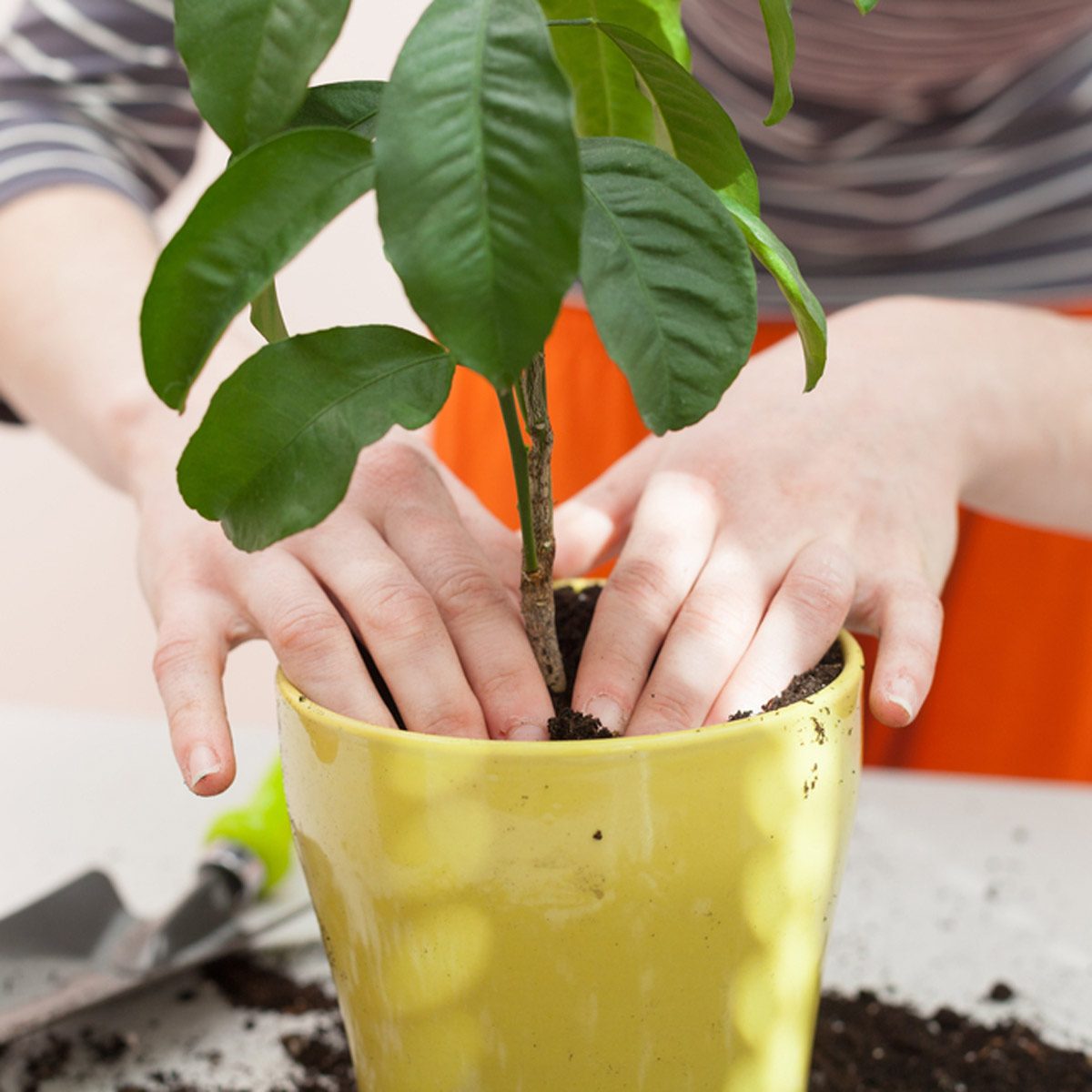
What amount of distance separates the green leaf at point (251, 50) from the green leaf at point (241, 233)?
0.01 m

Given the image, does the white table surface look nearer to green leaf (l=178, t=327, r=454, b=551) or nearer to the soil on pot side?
the soil on pot side

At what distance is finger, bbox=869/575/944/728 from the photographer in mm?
559

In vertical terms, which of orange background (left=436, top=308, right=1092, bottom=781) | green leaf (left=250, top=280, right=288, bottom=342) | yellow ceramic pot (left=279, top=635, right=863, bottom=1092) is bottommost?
orange background (left=436, top=308, right=1092, bottom=781)

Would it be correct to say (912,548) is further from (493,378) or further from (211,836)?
(211,836)

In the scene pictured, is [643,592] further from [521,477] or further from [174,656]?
[174,656]

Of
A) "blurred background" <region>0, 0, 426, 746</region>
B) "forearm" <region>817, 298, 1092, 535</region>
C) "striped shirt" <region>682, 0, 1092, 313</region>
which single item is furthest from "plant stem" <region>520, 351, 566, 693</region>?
"blurred background" <region>0, 0, 426, 746</region>

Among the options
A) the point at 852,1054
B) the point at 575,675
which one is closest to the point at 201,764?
the point at 575,675

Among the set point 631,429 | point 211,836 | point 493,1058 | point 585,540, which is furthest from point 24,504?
point 493,1058

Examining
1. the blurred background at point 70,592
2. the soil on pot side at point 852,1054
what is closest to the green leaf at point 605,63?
the soil on pot side at point 852,1054

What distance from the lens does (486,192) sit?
35cm

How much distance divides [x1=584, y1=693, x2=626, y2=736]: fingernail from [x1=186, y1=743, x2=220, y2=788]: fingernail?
166 millimetres

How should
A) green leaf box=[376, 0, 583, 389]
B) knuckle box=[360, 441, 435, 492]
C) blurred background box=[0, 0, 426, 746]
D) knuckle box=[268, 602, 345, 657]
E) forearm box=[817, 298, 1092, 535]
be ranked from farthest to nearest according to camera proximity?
blurred background box=[0, 0, 426, 746] < forearm box=[817, 298, 1092, 535] < knuckle box=[360, 441, 435, 492] < knuckle box=[268, 602, 345, 657] < green leaf box=[376, 0, 583, 389]

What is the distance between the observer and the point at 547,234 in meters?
0.34

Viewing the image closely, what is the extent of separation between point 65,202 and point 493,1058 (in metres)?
0.79
